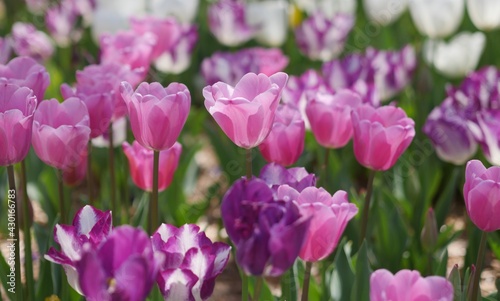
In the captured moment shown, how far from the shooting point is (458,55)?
9.88 feet

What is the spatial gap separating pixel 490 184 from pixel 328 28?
6.03 ft

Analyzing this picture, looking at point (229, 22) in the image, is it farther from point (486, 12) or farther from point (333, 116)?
point (333, 116)

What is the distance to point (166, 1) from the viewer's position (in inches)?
135

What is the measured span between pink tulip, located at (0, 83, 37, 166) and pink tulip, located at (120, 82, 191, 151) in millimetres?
168

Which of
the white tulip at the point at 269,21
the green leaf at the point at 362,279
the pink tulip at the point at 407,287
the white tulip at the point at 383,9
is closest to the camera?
the pink tulip at the point at 407,287

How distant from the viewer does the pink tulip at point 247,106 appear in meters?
1.35

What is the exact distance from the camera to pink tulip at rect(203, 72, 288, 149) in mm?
1351

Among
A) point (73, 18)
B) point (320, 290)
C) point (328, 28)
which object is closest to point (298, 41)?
point (328, 28)

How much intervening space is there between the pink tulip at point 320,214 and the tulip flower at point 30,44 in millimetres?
2219

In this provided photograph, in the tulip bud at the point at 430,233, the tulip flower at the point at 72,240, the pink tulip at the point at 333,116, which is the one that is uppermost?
the tulip flower at the point at 72,240

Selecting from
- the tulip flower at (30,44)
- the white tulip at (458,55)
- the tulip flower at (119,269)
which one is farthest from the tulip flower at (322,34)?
the tulip flower at (119,269)

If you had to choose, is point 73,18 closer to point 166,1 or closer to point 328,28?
point 166,1

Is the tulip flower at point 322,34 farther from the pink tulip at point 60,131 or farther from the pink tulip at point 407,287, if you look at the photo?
the pink tulip at point 407,287

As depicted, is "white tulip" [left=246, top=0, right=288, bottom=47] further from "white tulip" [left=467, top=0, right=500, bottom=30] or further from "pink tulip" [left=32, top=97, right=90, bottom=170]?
"pink tulip" [left=32, top=97, right=90, bottom=170]
